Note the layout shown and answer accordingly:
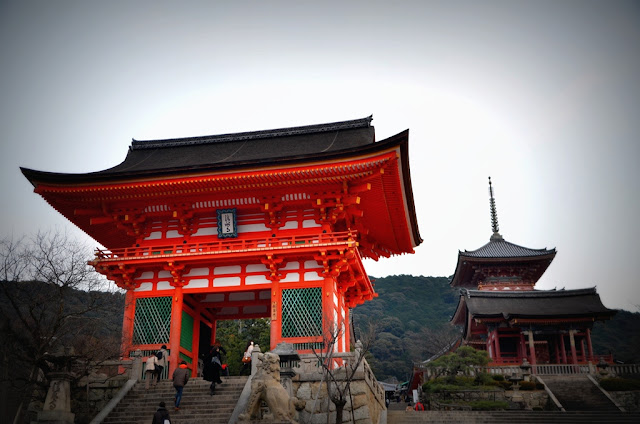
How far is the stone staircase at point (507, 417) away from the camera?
18.6 metres

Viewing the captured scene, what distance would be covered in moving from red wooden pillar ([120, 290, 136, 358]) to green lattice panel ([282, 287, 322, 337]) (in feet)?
17.5

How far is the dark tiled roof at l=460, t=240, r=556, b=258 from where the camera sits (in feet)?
161

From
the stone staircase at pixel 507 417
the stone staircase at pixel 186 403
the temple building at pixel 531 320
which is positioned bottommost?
the stone staircase at pixel 507 417

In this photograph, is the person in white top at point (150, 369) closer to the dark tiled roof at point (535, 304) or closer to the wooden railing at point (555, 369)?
the wooden railing at point (555, 369)

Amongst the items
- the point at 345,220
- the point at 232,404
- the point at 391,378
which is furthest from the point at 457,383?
the point at 391,378

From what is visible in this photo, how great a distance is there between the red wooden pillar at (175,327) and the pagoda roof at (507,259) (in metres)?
32.1

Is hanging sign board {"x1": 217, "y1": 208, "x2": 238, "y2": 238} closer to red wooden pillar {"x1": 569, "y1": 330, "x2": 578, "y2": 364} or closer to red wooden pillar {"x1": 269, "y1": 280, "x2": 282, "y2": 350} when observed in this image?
red wooden pillar {"x1": 269, "y1": 280, "x2": 282, "y2": 350}

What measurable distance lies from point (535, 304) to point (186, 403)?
31895 mm


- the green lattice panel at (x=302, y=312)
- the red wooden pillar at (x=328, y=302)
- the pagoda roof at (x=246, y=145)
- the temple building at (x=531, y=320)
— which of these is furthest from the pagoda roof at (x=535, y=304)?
the green lattice panel at (x=302, y=312)

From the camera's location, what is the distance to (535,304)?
4206cm

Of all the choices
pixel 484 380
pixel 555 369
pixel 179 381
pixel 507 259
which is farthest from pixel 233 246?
pixel 507 259

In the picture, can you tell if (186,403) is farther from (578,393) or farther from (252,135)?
(578,393)

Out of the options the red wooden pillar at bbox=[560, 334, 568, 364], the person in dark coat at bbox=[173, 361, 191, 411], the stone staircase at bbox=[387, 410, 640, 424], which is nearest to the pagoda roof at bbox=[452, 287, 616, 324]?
the red wooden pillar at bbox=[560, 334, 568, 364]

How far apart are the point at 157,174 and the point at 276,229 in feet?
15.6
